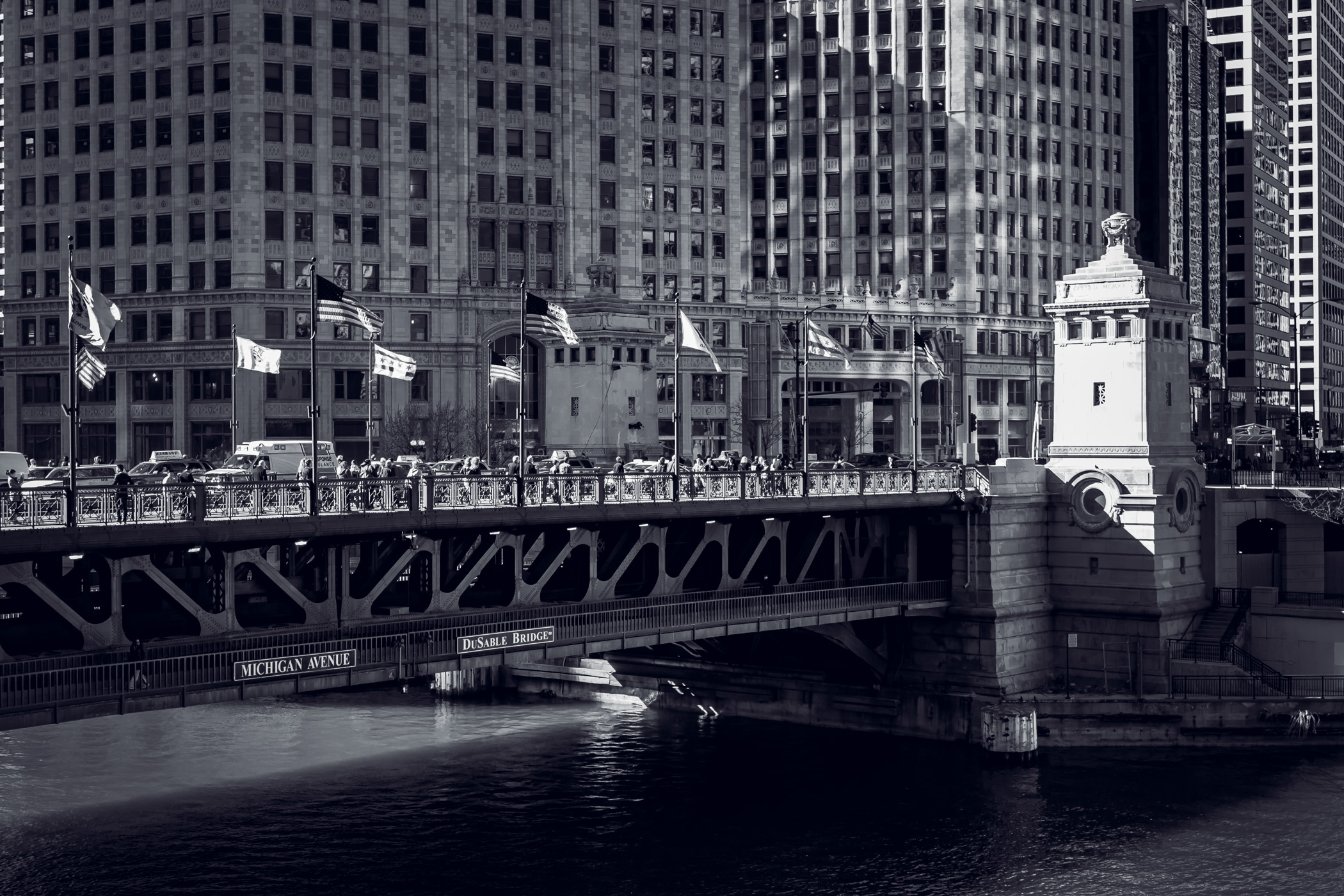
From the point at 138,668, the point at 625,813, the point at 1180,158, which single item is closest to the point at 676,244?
the point at 1180,158

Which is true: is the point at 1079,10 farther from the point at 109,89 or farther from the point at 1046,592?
the point at 1046,592

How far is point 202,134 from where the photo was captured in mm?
101750

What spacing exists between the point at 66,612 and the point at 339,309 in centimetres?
1319

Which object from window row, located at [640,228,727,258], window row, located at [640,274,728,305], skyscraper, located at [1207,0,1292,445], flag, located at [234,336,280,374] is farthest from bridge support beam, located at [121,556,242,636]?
skyscraper, located at [1207,0,1292,445]

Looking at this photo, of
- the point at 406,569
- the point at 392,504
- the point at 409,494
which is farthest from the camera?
the point at 406,569

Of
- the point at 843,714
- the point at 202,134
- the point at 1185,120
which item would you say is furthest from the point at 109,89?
the point at 1185,120

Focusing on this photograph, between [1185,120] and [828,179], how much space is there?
1472 inches

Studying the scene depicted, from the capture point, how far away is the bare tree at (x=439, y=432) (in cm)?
9744

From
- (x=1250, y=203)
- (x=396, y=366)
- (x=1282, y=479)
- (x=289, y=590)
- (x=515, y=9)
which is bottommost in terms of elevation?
(x=289, y=590)

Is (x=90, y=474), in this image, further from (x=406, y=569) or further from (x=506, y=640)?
(x=506, y=640)

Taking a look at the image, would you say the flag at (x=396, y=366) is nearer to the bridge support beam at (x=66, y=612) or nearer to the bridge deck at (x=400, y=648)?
the bridge deck at (x=400, y=648)

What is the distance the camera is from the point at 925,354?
229 feet

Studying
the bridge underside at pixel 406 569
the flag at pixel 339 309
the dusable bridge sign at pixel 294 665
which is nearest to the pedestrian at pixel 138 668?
the bridge underside at pixel 406 569

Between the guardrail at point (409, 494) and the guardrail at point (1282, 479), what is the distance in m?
18.2
